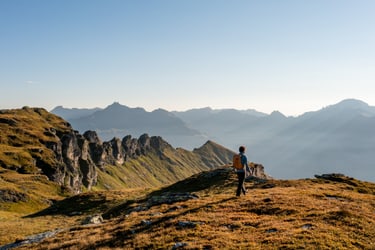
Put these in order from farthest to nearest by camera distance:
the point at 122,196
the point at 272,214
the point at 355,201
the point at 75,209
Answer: the point at 122,196
the point at 75,209
the point at 355,201
the point at 272,214

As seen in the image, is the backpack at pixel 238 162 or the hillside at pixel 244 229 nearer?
the hillside at pixel 244 229

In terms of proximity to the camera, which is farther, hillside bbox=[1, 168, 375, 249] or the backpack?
the backpack

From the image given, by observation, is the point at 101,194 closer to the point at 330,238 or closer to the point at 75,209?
the point at 75,209

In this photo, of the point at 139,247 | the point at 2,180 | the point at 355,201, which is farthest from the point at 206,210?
the point at 2,180

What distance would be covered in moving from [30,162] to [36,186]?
31.7 metres

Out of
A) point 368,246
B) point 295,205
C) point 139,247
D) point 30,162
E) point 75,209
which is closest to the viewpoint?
point 368,246

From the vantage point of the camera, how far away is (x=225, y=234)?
70.2ft

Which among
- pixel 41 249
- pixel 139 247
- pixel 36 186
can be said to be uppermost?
pixel 139 247

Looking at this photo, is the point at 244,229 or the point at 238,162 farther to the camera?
the point at 238,162

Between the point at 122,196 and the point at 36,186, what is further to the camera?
the point at 36,186

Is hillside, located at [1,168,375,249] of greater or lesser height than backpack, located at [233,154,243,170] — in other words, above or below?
below

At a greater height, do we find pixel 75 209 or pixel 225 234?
pixel 225 234

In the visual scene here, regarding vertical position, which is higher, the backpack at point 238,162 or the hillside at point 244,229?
the backpack at point 238,162

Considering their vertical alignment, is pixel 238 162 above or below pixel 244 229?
above
